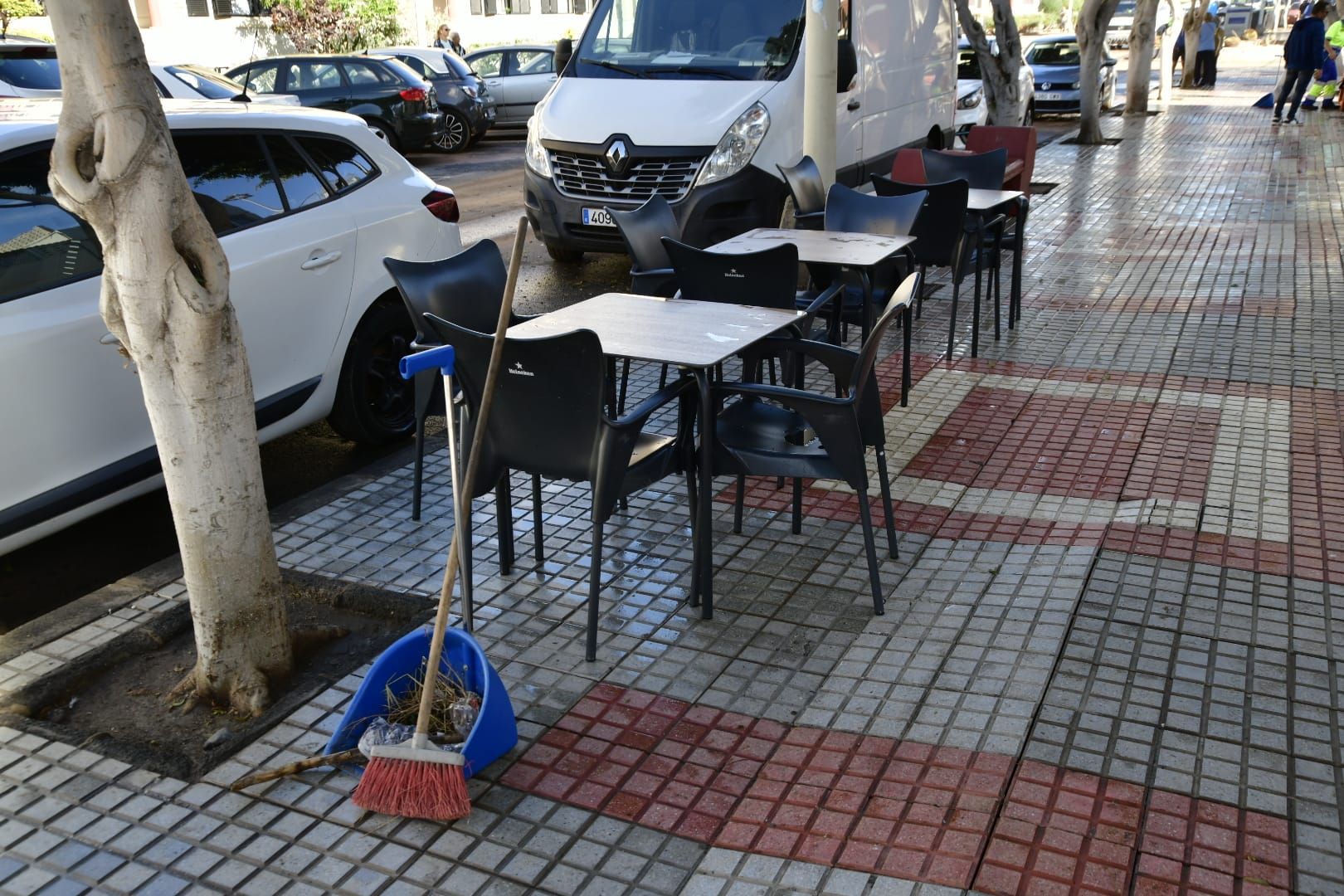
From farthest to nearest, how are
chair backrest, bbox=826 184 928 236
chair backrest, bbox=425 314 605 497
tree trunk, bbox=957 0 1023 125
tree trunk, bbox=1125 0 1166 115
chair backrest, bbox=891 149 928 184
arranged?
1. tree trunk, bbox=1125 0 1166 115
2. tree trunk, bbox=957 0 1023 125
3. chair backrest, bbox=891 149 928 184
4. chair backrest, bbox=826 184 928 236
5. chair backrest, bbox=425 314 605 497

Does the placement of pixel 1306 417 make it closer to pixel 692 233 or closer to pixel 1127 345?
pixel 1127 345

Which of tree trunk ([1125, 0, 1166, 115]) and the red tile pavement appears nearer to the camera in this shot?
the red tile pavement

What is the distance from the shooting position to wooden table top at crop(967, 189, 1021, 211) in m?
8.16

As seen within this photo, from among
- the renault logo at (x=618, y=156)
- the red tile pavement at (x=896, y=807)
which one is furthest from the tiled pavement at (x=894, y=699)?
the renault logo at (x=618, y=156)

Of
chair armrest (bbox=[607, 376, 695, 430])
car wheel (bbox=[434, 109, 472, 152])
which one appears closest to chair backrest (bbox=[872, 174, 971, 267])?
chair armrest (bbox=[607, 376, 695, 430])

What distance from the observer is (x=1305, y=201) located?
45.6 feet

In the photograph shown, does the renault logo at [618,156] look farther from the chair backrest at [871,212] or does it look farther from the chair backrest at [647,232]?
the chair backrest at [647,232]

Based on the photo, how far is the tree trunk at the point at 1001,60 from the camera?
14438 mm

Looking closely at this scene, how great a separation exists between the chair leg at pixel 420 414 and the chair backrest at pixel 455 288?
191 millimetres

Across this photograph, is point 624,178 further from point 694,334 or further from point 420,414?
point 694,334

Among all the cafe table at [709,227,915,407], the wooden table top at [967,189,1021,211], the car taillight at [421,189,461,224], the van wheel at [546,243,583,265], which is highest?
the car taillight at [421,189,461,224]

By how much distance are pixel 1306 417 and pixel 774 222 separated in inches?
165

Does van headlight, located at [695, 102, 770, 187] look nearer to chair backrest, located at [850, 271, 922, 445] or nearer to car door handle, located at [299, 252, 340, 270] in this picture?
car door handle, located at [299, 252, 340, 270]

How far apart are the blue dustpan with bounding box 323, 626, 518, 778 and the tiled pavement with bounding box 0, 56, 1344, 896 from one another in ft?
0.33
